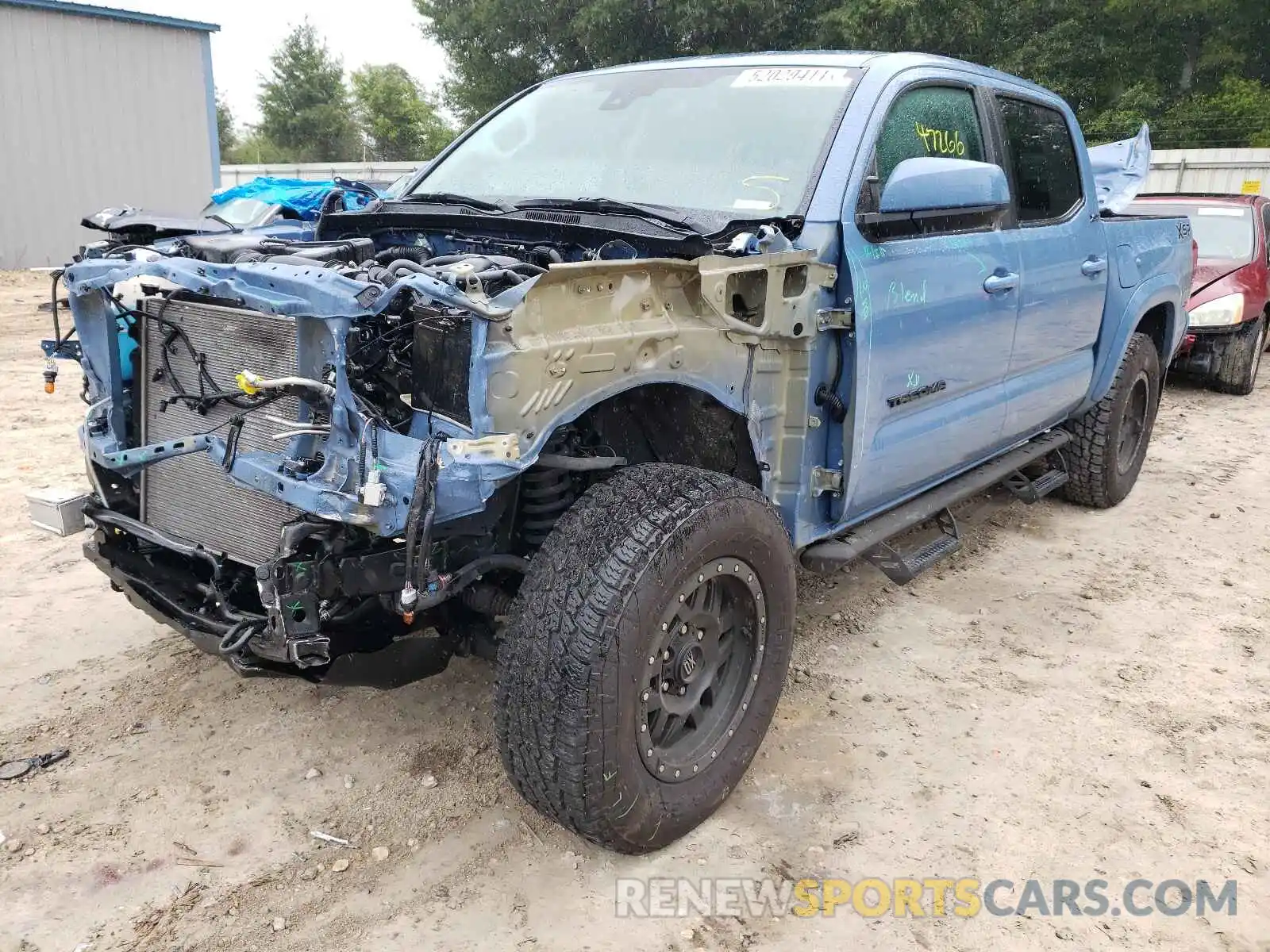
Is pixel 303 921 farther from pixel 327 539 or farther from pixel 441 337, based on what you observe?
pixel 441 337

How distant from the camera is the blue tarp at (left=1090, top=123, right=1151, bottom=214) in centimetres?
604

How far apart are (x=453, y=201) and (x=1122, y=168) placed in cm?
467

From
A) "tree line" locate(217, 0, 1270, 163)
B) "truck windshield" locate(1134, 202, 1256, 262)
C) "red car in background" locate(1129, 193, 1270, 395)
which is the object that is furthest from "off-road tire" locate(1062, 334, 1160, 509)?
"tree line" locate(217, 0, 1270, 163)

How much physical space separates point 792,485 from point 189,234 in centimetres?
219

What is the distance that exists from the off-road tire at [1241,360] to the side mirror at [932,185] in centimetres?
707

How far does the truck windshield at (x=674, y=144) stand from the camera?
10.7 ft

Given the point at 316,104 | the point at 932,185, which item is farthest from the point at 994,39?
the point at 316,104

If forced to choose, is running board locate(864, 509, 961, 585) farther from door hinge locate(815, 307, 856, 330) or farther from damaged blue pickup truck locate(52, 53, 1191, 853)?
door hinge locate(815, 307, 856, 330)

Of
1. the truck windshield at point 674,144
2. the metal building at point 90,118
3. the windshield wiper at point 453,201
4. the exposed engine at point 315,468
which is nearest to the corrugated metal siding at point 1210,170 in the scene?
the truck windshield at point 674,144

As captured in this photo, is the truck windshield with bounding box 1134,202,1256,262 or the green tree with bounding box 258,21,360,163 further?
the green tree with bounding box 258,21,360,163

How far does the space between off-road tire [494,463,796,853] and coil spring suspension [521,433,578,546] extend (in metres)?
0.16

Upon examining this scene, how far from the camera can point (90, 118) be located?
1547 centimetres

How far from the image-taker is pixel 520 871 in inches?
103

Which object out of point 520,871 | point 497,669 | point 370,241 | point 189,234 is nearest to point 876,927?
point 520,871
